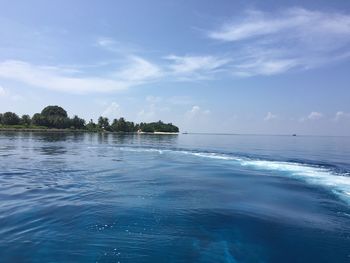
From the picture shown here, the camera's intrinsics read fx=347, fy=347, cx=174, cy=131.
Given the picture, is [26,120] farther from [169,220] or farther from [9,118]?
[169,220]

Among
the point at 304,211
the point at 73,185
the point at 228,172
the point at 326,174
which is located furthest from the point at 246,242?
the point at 326,174

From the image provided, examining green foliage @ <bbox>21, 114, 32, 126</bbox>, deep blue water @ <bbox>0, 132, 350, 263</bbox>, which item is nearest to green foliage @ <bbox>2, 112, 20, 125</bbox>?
green foliage @ <bbox>21, 114, 32, 126</bbox>

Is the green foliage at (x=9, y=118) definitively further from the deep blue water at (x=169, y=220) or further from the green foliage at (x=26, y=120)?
the deep blue water at (x=169, y=220)

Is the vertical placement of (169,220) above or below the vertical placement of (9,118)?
below

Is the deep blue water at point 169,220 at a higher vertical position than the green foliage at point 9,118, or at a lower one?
lower

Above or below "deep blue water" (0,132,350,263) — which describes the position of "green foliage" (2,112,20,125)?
above

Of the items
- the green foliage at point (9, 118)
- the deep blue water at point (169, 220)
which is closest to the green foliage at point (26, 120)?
the green foliage at point (9, 118)

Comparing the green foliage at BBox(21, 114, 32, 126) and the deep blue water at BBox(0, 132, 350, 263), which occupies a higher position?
the green foliage at BBox(21, 114, 32, 126)

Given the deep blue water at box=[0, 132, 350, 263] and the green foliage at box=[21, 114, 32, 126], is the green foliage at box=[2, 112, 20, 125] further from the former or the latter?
the deep blue water at box=[0, 132, 350, 263]

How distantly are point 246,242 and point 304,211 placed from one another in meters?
6.28

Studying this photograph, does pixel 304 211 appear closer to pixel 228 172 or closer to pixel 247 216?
pixel 247 216

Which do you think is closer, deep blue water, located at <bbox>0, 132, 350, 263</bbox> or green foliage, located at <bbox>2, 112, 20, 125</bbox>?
deep blue water, located at <bbox>0, 132, 350, 263</bbox>

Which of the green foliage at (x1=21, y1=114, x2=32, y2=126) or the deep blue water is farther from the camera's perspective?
the green foliage at (x1=21, y1=114, x2=32, y2=126)

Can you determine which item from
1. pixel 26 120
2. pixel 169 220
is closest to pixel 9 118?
pixel 26 120
